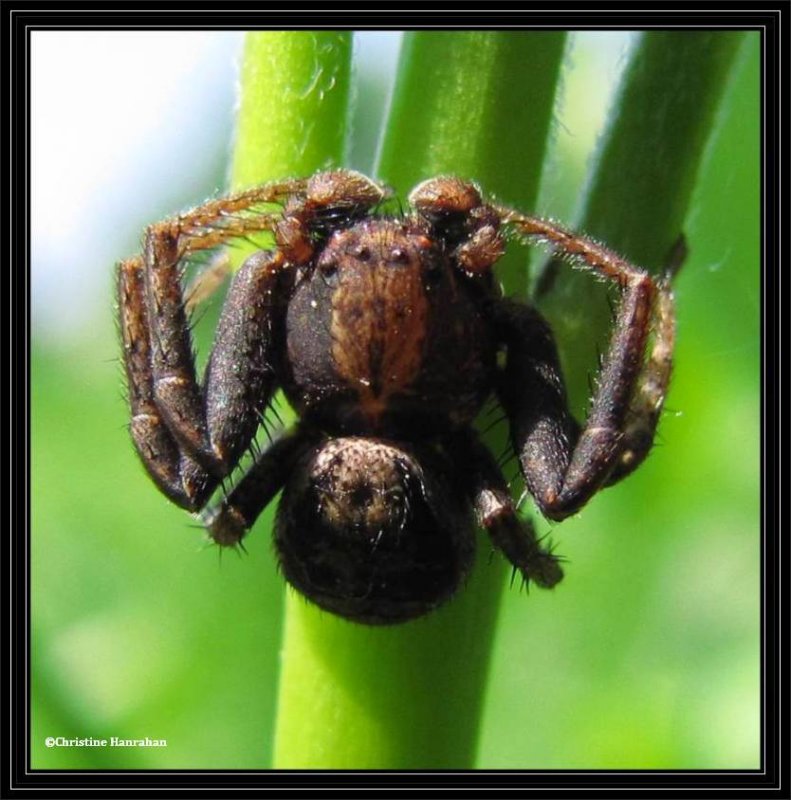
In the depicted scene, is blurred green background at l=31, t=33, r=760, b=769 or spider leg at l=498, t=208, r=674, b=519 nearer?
spider leg at l=498, t=208, r=674, b=519

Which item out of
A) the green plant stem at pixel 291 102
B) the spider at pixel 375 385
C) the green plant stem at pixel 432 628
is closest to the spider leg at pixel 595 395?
the spider at pixel 375 385

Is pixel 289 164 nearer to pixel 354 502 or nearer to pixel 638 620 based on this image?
pixel 354 502

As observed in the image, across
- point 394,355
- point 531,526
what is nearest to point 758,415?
point 531,526

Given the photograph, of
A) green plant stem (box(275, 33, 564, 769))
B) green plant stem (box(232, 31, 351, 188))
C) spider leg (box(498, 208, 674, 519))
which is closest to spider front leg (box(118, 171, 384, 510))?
green plant stem (box(232, 31, 351, 188))

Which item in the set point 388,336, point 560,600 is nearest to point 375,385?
point 388,336

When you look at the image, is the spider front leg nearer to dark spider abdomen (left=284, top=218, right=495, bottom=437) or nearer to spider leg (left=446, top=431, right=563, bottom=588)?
dark spider abdomen (left=284, top=218, right=495, bottom=437)

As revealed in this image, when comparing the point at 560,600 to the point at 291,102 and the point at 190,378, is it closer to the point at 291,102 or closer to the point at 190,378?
the point at 190,378
